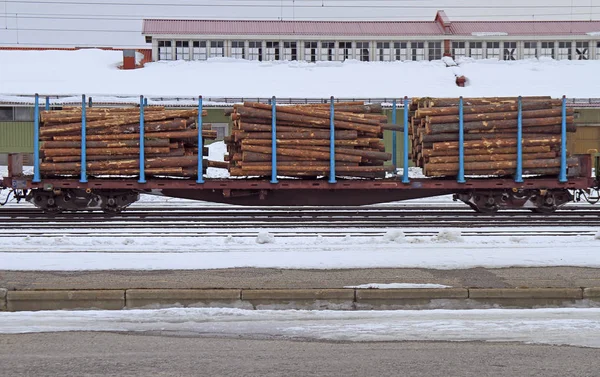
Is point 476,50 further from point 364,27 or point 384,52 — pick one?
point 364,27

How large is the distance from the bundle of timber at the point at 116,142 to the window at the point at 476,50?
31.3 meters

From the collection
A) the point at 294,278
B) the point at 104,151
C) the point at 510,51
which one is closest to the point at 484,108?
the point at 104,151

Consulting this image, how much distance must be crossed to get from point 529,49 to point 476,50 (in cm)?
298

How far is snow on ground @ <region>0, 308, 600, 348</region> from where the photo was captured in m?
7.31

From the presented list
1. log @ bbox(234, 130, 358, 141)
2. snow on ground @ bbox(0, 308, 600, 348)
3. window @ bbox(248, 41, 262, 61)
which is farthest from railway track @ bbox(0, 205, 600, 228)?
window @ bbox(248, 41, 262, 61)

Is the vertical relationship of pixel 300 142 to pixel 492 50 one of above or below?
below

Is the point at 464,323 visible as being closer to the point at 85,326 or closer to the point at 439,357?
the point at 439,357

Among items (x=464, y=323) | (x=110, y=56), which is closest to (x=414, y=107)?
(x=464, y=323)

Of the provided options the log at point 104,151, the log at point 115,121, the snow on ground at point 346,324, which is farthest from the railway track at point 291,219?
the snow on ground at point 346,324

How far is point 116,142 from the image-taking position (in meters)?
18.1

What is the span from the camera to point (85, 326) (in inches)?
303

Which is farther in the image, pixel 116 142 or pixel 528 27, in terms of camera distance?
pixel 528 27

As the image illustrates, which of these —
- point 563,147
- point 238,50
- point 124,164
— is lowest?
point 124,164

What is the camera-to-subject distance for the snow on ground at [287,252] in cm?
1070
